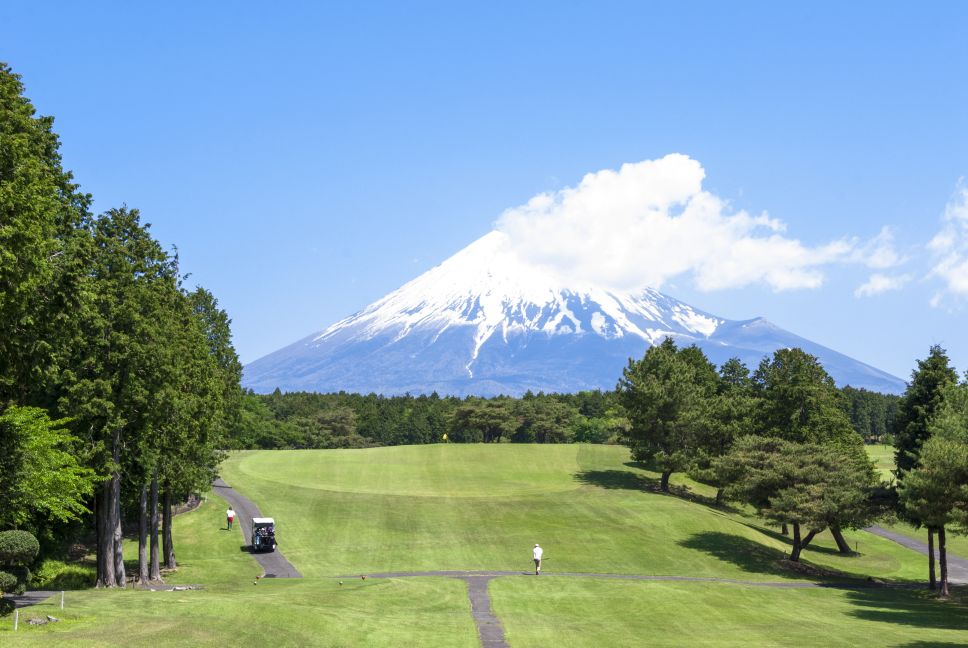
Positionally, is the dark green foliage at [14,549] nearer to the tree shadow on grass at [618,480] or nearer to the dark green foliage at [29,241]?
the dark green foliage at [29,241]

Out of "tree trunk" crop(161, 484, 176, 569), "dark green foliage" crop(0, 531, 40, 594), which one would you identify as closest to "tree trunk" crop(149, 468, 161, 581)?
"tree trunk" crop(161, 484, 176, 569)

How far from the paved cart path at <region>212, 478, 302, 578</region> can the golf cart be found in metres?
0.45

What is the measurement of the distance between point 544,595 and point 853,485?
31262 mm

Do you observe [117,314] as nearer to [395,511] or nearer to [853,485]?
[395,511]

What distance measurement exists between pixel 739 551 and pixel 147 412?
48.8m

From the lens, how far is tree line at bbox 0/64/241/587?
28.1m

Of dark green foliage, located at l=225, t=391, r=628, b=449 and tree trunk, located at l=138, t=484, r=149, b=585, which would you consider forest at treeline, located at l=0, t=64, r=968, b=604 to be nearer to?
tree trunk, located at l=138, t=484, r=149, b=585

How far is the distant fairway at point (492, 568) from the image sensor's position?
109 feet

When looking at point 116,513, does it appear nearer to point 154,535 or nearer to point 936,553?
point 154,535

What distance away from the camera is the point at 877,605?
5059 cm

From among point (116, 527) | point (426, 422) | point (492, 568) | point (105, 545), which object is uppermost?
point (426, 422)

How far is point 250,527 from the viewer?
6881cm

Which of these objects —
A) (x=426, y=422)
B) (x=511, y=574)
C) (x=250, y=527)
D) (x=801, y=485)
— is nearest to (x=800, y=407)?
(x=801, y=485)

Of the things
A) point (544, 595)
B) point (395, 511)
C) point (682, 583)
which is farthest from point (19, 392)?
point (395, 511)
